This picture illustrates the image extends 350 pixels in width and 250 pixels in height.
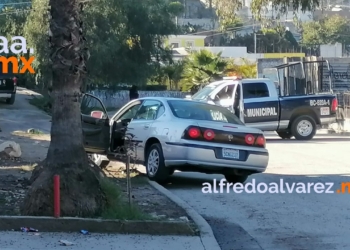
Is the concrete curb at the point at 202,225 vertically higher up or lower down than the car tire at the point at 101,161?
lower down

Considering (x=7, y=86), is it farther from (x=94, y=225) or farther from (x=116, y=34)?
(x=94, y=225)

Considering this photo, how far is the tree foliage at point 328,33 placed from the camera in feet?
208

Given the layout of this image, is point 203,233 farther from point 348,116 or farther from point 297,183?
point 348,116

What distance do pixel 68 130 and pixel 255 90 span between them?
15434 millimetres

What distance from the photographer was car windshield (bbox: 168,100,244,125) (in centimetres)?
1322

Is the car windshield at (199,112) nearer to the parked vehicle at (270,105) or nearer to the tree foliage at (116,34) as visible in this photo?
the parked vehicle at (270,105)

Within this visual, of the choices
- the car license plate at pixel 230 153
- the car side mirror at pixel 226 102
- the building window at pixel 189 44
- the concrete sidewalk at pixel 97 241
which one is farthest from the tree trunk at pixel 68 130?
the building window at pixel 189 44

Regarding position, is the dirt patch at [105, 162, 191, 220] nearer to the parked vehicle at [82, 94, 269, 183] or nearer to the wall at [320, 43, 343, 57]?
the parked vehicle at [82, 94, 269, 183]

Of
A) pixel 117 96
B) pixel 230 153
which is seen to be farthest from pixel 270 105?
pixel 117 96

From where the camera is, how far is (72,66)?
9133mm

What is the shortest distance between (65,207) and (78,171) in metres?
0.51

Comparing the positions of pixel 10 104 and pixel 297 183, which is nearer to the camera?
A: pixel 297 183

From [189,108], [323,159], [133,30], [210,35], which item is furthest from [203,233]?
[210,35]

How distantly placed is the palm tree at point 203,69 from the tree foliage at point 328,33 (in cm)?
2354
